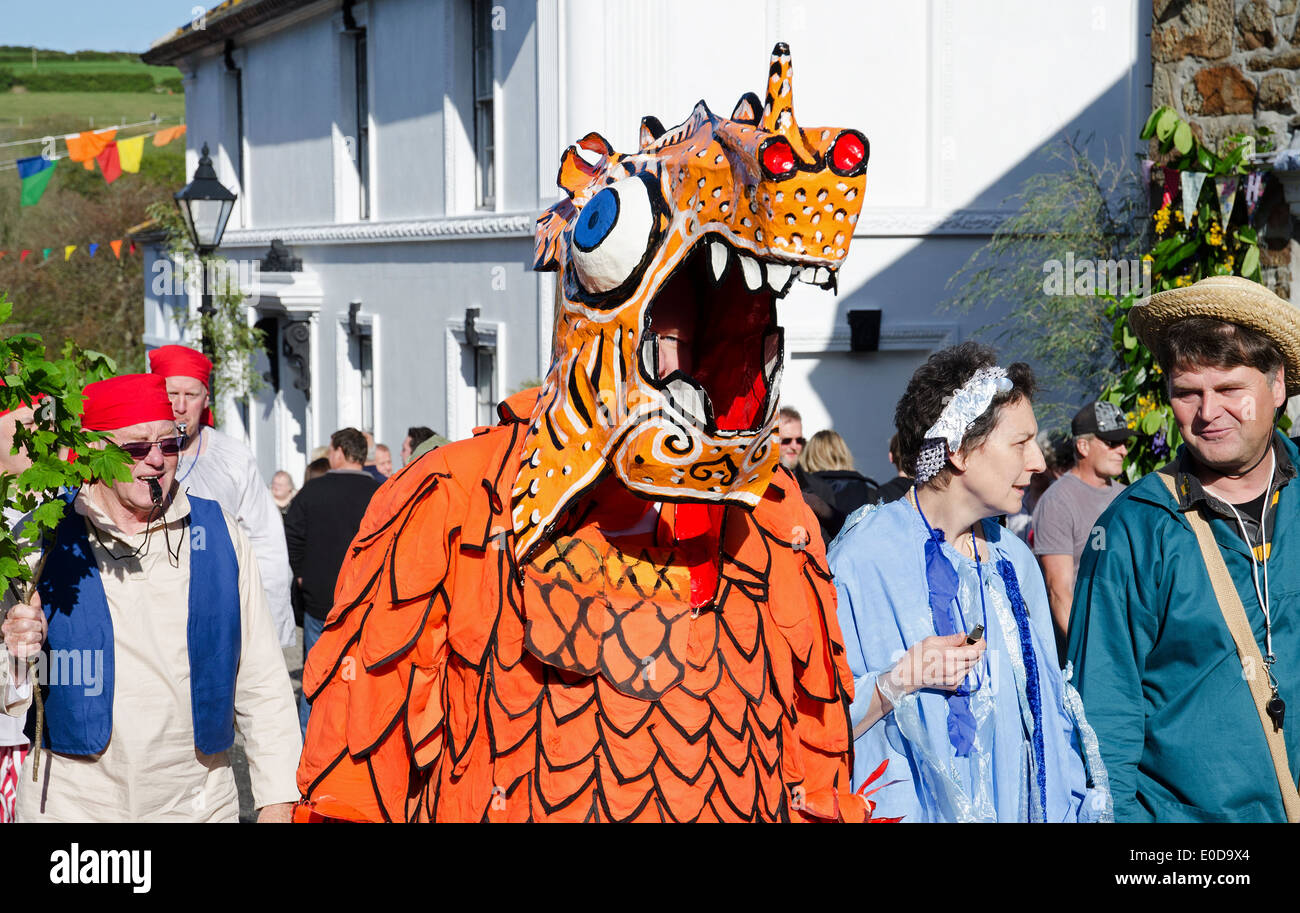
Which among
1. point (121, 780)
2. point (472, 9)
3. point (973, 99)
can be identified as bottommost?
point (121, 780)

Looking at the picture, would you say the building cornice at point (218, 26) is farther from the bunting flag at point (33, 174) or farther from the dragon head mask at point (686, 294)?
the dragon head mask at point (686, 294)

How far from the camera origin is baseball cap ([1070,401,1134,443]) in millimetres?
6438

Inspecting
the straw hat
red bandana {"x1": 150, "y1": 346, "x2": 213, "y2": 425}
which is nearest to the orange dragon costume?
the straw hat

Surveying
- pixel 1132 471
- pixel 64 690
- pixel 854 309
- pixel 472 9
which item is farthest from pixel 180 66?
pixel 64 690

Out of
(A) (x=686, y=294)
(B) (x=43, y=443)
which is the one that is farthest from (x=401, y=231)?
(A) (x=686, y=294)

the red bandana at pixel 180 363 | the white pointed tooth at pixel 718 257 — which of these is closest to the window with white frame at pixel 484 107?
the red bandana at pixel 180 363

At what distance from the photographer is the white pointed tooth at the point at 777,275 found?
2.01 meters

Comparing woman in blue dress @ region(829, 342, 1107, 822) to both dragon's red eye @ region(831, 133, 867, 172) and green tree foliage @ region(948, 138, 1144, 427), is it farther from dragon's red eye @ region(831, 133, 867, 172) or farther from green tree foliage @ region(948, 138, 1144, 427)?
green tree foliage @ region(948, 138, 1144, 427)

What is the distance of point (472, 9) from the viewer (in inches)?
515

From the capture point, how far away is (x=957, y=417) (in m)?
3.36

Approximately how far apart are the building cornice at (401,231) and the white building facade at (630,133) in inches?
1.2

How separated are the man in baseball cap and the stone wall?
1458 millimetres
